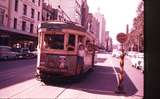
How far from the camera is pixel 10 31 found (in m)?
31.5

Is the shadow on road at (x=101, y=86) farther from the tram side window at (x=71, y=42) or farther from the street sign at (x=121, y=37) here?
the street sign at (x=121, y=37)

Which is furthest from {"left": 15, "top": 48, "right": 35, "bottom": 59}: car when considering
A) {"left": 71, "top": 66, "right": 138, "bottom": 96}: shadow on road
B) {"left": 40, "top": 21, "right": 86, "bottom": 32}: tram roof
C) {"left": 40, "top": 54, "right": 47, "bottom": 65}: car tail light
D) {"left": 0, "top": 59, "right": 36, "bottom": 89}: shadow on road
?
{"left": 40, "top": 54, "right": 47, "bottom": 65}: car tail light

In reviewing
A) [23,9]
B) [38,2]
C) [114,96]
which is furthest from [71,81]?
[38,2]

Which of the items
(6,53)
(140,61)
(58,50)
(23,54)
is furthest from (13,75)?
(23,54)

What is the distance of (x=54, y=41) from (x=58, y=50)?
54 cm

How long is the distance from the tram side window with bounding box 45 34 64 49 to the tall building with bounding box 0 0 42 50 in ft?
57.0

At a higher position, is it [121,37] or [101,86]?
[121,37]

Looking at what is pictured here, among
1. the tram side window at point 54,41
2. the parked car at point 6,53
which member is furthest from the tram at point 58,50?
the parked car at point 6,53

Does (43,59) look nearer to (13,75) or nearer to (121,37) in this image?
(13,75)

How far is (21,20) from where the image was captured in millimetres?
41438
